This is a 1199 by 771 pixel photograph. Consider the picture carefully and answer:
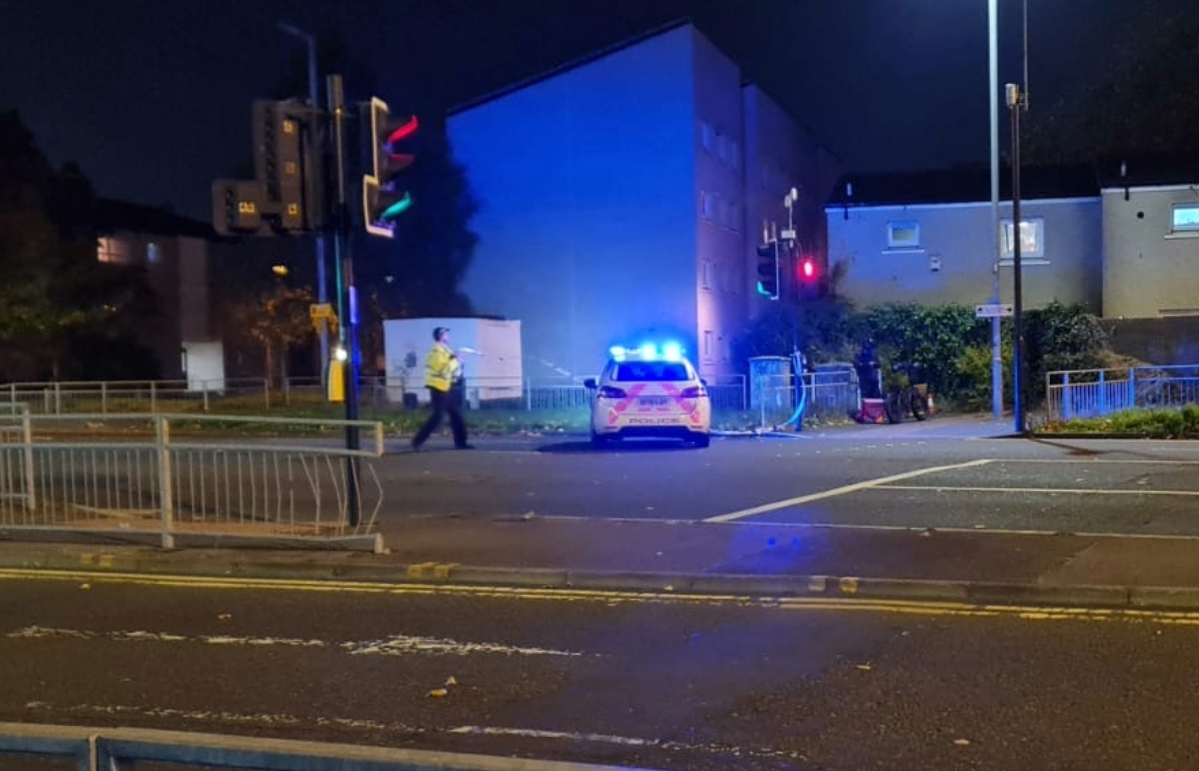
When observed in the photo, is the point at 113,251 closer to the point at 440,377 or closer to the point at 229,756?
the point at 440,377

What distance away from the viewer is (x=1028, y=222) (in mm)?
34844

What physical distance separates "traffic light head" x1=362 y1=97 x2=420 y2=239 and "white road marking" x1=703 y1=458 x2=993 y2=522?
4.07 metres

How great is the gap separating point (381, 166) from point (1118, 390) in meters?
18.5

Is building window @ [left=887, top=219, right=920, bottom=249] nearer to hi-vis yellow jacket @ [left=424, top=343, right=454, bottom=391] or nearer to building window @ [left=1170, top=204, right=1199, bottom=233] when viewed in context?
building window @ [left=1170, top=204, right=1199, bottom=233]

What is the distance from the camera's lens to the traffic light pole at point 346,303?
959 cm

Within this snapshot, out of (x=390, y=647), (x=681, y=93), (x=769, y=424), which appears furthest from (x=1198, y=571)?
(x=681, y=93)

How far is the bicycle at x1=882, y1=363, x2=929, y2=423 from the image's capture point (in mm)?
24719

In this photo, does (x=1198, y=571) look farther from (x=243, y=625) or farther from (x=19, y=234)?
(x=19, y=234)

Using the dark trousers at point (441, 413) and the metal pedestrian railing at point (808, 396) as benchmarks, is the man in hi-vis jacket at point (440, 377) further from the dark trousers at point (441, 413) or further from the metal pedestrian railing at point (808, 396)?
the metal pedestrian railing at point (808, 396)

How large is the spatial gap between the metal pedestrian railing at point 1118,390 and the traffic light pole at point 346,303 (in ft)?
51.0

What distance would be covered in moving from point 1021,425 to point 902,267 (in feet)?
52.0

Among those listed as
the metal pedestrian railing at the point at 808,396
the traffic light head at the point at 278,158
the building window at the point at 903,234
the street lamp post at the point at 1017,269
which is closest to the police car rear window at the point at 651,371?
the metal pedestrian railing at the point at 808,396

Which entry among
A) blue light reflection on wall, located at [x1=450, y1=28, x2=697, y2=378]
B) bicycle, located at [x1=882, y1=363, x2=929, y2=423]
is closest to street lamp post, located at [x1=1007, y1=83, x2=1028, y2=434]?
bicycle, located at [x1=882, y1=363, x2=929, y2=423]

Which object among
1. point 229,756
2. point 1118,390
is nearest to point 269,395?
point 1118,390
